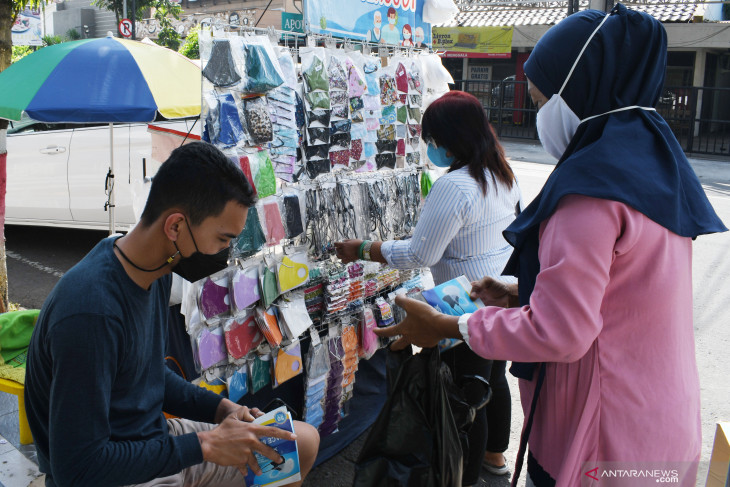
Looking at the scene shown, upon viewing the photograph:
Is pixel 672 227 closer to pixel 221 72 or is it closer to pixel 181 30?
pixel 221 72

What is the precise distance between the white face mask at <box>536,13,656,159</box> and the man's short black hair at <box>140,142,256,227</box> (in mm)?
848

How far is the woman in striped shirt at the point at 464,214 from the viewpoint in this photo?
247cm

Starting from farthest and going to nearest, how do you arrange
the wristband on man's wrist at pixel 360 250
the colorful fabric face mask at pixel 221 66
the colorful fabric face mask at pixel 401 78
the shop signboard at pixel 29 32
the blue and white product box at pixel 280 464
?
the shop signboard at pixel 29 32 → the colorful fabric face mask at pixel 401 78 → the wristband on man's wrist at pixel 360 250 → the colorful fabric face mask at pixel 221 66 → the blue and white product box at pixel 280 464

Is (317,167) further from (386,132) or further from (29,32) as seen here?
(29,32)

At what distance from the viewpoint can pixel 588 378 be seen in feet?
4.67

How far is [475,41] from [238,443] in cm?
1820

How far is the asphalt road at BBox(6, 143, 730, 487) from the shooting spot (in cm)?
312

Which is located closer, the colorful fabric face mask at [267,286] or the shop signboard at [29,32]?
the colorful fabric face mask at [267,286]

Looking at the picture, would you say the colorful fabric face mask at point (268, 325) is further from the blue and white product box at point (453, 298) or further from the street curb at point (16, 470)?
the street curb at point (16, 470)

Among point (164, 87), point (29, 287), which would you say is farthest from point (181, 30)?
point (164, 87)

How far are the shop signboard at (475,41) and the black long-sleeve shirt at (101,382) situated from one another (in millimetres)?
16670

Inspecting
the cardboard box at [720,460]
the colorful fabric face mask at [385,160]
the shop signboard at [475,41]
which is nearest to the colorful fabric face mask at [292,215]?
the colorful fabric face mask at [385,160]

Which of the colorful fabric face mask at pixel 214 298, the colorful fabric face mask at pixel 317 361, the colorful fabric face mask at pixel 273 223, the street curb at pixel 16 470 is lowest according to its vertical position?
the street curb at pixel 16 470

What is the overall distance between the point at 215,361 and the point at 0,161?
2382mm
